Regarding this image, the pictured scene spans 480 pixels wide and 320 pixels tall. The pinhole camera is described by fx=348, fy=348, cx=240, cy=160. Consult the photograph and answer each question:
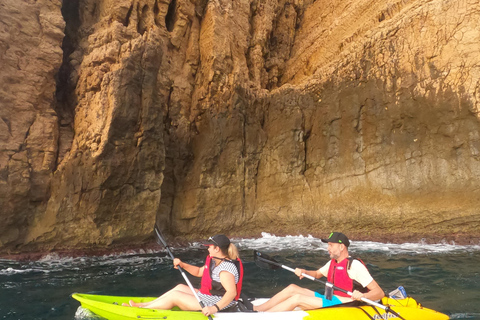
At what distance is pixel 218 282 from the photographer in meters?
4.75

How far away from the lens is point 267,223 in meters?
14.8

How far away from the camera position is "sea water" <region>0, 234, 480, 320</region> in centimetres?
593

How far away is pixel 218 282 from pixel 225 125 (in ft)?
35.2

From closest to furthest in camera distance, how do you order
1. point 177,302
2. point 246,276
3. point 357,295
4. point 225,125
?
point 357,295, point 177,302, point 246,276, point 225,125

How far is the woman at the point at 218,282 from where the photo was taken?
4.56m

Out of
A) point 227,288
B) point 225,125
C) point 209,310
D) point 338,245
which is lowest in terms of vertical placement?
point 209,310

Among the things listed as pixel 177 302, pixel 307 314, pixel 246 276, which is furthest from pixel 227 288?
pixel 246 276

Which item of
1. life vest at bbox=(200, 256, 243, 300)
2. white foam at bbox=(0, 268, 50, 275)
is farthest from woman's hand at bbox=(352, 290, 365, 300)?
white foam at bbox=(0, 268, 50, 275)

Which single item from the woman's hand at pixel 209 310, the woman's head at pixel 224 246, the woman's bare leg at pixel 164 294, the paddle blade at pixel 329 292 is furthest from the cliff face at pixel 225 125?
the paddle blade at pixel 329 292

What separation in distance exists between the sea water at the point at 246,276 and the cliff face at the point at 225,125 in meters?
1.59

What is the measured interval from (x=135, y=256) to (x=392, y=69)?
12.0m

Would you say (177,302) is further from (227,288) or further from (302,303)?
(302,303)

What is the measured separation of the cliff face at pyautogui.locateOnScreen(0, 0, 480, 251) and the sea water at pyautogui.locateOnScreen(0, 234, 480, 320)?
1587 mm

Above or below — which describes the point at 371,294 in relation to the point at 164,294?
above
